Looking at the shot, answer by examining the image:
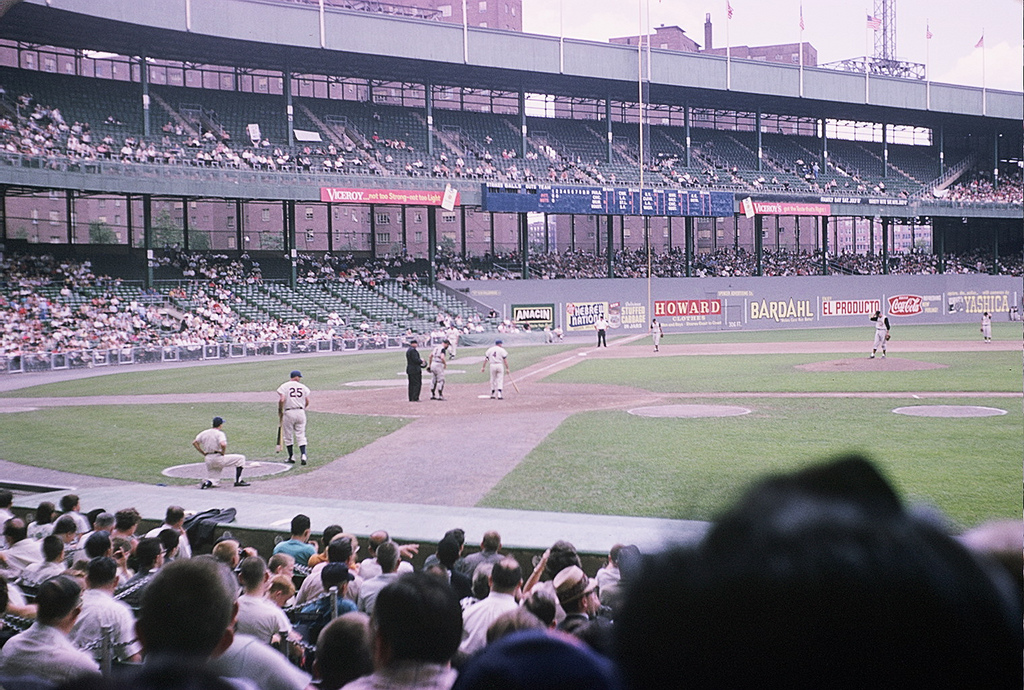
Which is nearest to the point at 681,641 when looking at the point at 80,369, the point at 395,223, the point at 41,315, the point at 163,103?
the point at 80,369

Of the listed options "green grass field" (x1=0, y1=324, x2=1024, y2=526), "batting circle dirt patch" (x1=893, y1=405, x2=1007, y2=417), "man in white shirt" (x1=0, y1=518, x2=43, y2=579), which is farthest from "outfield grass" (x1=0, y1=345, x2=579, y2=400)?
"man in white shirt" (x1=0, y1=518, x2=43, y2=579)

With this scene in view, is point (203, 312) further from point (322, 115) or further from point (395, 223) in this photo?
point (395, 223)

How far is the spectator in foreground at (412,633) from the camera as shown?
245cm

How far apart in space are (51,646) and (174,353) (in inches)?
1561

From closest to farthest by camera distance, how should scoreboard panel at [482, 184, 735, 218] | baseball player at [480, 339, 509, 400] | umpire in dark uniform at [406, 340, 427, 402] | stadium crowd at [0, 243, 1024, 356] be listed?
umpire in dark uniform at [406, 340, 427, 402], baseball player at [480, 339, 509, 400], stadium crowd at [0, 243, 1024, 356], scoreboard panel at [482, 184, 735, 218]

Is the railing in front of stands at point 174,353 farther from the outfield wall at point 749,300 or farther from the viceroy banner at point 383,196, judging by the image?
the outfield wall at point 749,300

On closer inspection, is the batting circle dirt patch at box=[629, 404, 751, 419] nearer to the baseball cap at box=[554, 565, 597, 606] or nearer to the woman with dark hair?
the woman with dark hair

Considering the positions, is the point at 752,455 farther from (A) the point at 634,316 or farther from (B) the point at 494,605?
(A) the point at 634,316

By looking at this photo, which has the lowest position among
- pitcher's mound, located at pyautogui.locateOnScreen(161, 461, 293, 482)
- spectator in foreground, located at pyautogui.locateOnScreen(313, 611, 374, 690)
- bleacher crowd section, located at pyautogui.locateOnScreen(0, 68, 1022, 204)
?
pitcher's mound, located at pyautogui.locateOnScreen(161, 461, 293, 482)

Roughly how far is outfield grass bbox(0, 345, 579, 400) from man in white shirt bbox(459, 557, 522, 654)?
22.6 metres

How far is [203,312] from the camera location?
47156 millimetres

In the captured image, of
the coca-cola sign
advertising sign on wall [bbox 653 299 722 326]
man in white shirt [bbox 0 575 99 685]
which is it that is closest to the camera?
man in white shirt [bbox 0 575 99 685]

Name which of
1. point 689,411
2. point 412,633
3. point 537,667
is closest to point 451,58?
point 689,411

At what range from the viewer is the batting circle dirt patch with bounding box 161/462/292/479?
53.4 feet
